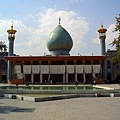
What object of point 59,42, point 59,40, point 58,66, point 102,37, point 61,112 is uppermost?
point 102,37

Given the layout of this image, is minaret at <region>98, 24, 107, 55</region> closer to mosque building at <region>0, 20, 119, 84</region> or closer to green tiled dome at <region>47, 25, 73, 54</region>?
mosque building at <region>0, 20, 119, 84</region>

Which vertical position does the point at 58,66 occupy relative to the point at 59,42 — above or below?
below

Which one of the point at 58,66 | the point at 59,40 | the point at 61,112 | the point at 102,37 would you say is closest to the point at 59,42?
the point at 59,40

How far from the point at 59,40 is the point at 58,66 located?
20.8 feet

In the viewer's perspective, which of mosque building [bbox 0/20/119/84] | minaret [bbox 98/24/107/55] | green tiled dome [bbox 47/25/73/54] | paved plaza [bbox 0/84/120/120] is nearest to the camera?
paved plaza [bbox 0/84/120/120]

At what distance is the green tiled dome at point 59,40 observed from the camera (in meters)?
43.4

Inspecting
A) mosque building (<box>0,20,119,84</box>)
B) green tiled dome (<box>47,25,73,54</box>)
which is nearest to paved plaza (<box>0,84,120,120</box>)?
mosque building (<box>0,20,119,84</box>)

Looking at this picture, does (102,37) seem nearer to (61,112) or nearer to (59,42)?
(59,42)

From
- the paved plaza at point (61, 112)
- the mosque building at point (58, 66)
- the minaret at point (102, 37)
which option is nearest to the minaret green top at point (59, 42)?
the mosque building at point (58, 66)

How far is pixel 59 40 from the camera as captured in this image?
4341 cm

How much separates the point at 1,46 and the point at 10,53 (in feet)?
17.7

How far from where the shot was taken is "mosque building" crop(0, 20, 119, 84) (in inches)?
1571

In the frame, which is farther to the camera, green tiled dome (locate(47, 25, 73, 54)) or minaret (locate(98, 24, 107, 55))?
green tiled dome (locate(47, 25, 73, 54))

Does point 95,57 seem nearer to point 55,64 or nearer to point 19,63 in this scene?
point 55,64
